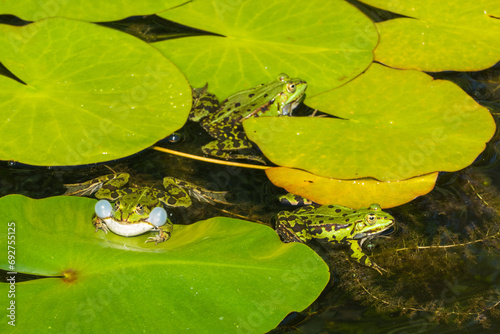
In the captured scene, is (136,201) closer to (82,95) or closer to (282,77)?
(82,95)

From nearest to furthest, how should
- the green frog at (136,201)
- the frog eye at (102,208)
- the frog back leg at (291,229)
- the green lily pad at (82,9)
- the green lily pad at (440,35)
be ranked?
the frog eye at (102,208) → the green frog at (136,201) → the frog back leg at (291,229) → the green lily pad at (440,35) → the green lily pad at (82,9)

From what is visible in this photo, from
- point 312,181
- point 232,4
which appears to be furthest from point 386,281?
point 232,4

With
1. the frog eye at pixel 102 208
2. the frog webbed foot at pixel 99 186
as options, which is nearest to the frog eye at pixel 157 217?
the frog eye at pixel 102 208

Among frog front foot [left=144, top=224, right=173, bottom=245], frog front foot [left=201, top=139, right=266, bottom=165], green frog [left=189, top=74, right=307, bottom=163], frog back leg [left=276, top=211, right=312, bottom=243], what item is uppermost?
green frog [left=189, top=74, right=307, bottom=163]
